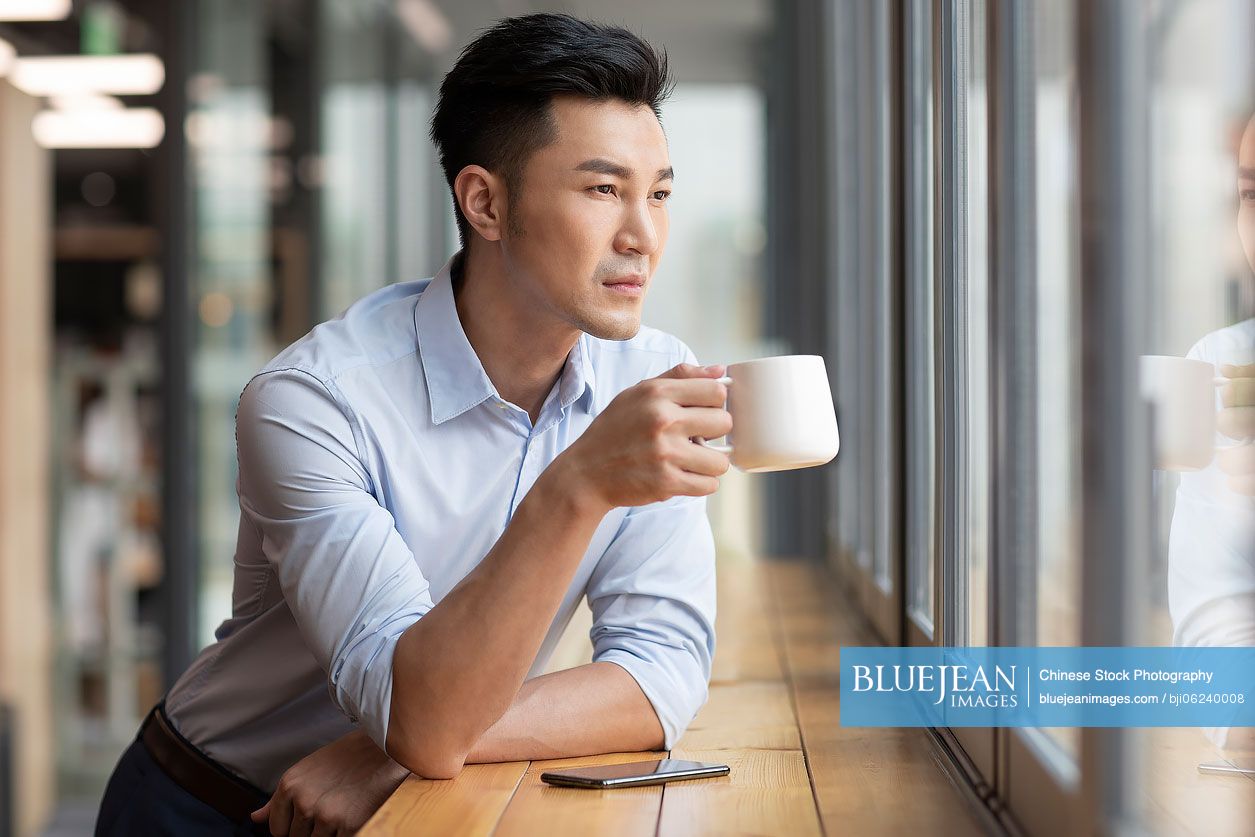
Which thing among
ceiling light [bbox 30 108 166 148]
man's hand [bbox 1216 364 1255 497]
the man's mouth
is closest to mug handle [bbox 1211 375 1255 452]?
man's hand [bbox 1216 364 1255 497]

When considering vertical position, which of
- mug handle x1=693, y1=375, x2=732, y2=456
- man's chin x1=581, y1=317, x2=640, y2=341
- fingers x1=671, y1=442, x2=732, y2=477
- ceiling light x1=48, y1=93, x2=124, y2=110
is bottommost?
fingers x1=671, y1=442, x2=732, y2=477

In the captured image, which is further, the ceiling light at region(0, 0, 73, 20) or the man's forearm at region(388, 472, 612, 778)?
the ceiling light at region(0, 0, 73, 20)

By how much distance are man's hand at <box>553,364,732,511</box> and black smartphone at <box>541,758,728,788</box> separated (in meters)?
0.23

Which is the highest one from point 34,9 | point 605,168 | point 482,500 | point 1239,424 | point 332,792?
point 34,9

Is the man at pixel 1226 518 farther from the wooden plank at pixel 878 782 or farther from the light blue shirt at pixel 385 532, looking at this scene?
the light blue shirt at pixel 385 532

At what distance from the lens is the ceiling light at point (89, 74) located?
2902mm

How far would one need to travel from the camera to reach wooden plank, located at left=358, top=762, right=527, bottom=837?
0.90 meters

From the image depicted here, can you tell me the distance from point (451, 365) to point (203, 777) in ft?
1.73

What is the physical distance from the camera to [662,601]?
126 centimetres

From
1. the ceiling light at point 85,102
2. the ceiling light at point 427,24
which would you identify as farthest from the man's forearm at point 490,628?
the ceiling light at point 427,24

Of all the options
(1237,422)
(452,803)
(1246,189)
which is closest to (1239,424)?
(1237,422)

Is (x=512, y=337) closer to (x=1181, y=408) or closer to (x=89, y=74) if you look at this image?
(x=1181, y=408)

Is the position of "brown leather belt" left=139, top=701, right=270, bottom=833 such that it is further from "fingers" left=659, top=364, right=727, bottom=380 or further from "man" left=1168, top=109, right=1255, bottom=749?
"man" left=1168, top=109, right=1255, bottom=749

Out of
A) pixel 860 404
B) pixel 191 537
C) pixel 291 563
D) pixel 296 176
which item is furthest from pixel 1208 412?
pixel 296 176
